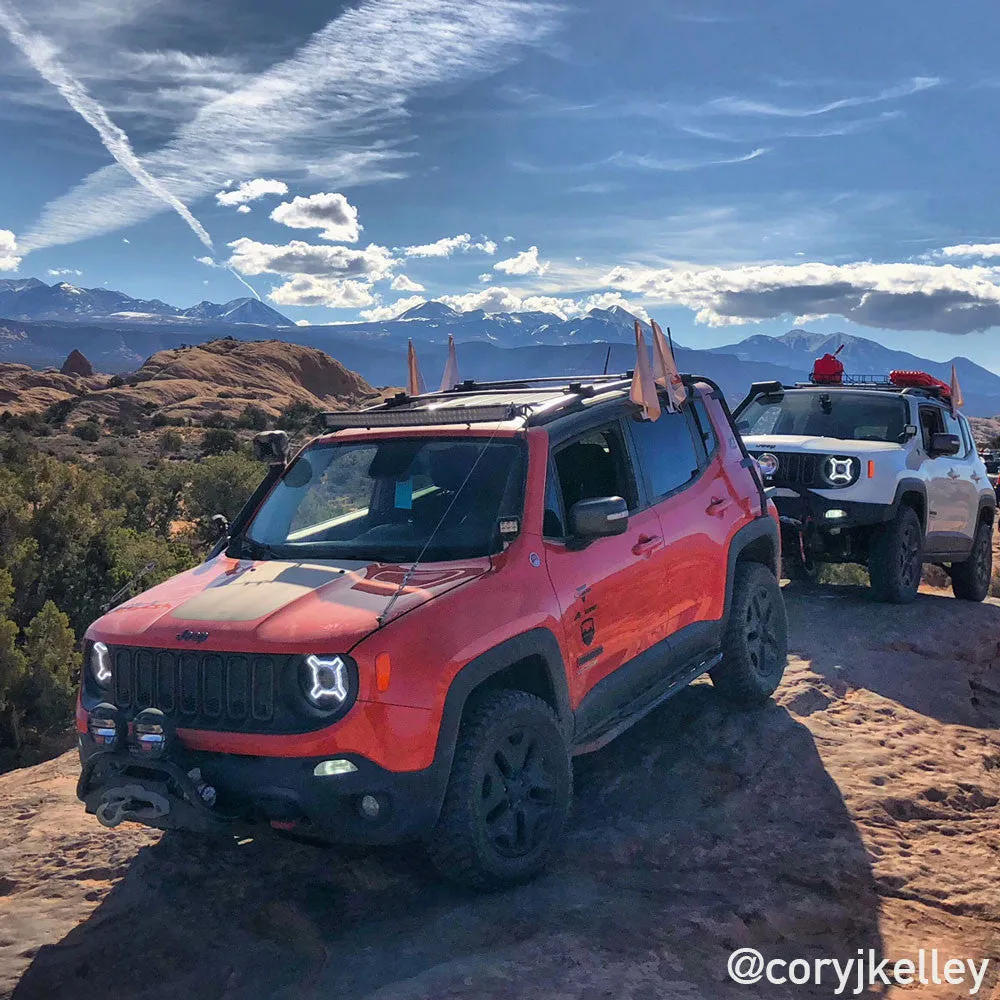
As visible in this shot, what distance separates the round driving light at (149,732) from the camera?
11.6ft

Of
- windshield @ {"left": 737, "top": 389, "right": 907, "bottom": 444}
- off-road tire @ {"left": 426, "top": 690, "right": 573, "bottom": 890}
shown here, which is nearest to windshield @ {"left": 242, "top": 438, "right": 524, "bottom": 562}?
off-road tire @ {"left": 426, "top": 690, "right": 573, "bottom": 890}

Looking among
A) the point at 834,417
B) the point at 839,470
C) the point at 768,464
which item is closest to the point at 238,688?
the point at 768,464

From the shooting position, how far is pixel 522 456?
4.32 m

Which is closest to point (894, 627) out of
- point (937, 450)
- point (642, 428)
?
point (937, 450)

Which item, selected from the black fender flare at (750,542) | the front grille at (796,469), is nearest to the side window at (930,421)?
the front grille at (796,469)

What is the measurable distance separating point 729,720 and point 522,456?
2.42m

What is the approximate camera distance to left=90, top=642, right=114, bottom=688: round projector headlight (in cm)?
383

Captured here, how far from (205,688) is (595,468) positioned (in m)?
2.19

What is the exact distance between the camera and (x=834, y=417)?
9.39m

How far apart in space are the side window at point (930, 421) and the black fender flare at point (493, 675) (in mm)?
6709

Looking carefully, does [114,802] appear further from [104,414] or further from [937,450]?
[104,414]

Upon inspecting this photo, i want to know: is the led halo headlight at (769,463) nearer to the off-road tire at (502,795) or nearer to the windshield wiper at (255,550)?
the off-road tire at (502,795)

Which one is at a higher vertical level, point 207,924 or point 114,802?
point 114,802

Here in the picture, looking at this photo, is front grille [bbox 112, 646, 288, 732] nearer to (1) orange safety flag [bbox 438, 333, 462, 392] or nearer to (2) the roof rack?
(2) the roof rack
